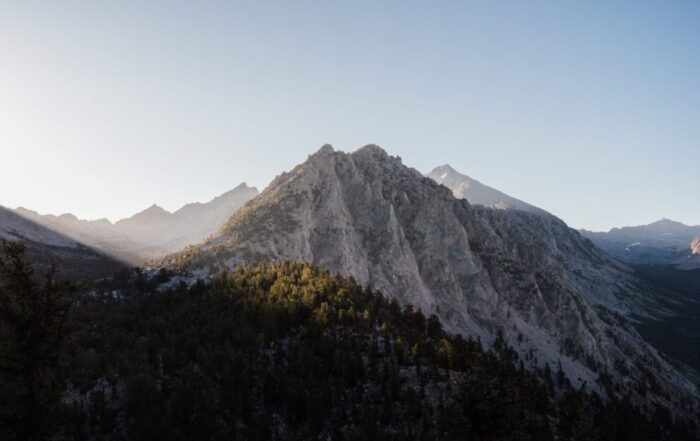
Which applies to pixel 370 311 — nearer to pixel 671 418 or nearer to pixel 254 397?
pixel 254 397

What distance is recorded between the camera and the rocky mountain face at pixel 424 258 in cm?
12875

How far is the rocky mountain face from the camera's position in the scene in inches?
5069

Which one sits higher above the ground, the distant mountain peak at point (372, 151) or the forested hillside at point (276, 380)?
the distant mountain peak at point (372, 151)

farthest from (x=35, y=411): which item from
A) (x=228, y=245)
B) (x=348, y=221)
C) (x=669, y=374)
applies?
(x=669, y=374)

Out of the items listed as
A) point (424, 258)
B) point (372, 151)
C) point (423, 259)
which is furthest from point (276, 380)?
point (372, 151)

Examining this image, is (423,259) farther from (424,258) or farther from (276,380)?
(276,380)

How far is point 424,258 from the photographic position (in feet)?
493

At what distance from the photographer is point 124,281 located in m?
100

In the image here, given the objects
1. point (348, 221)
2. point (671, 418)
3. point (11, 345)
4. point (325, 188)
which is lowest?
point (671, 418)

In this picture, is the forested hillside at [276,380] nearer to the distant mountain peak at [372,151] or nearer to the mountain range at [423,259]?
the mountain range at [423,259]

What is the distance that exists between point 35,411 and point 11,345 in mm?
3537

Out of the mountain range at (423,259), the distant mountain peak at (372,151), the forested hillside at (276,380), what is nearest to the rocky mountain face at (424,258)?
the mountain range at (423,259)

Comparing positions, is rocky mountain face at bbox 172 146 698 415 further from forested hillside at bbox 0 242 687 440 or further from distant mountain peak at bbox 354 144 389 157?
forested hillside at bbox 0 242 687 440

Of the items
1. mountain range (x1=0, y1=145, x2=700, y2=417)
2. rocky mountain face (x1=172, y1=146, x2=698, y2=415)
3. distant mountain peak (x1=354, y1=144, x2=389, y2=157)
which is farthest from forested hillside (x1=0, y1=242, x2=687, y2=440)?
distant mountain peak (x1=354, y1=144, x2=389, y2=157)
